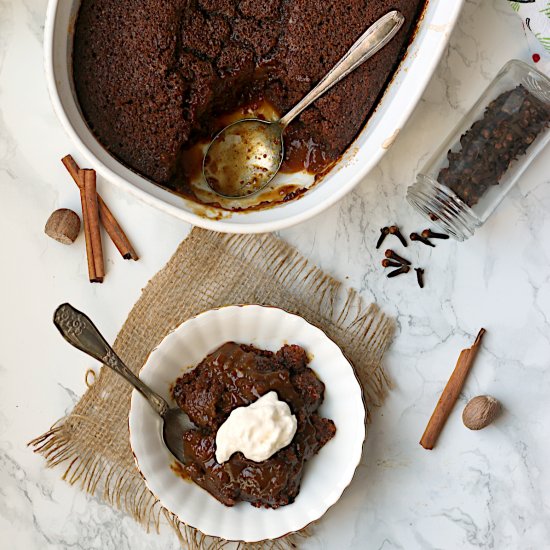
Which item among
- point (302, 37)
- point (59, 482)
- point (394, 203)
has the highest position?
point (302, 37)

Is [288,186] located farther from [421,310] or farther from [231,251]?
[421,310]

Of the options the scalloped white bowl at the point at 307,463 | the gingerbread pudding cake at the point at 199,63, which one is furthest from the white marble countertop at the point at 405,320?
the gingerbread pudding cake at the point at 199,63

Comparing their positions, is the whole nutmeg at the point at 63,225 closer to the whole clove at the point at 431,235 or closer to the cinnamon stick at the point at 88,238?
the cinnamon stick at the point at 88,238

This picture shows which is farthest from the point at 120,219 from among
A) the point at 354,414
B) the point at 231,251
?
the point at 354,414

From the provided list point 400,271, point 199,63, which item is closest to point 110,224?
point 199,63

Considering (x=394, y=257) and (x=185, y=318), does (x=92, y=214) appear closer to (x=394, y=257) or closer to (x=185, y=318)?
(x=185, y=318)

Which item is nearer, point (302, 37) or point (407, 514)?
point (302, 37)
